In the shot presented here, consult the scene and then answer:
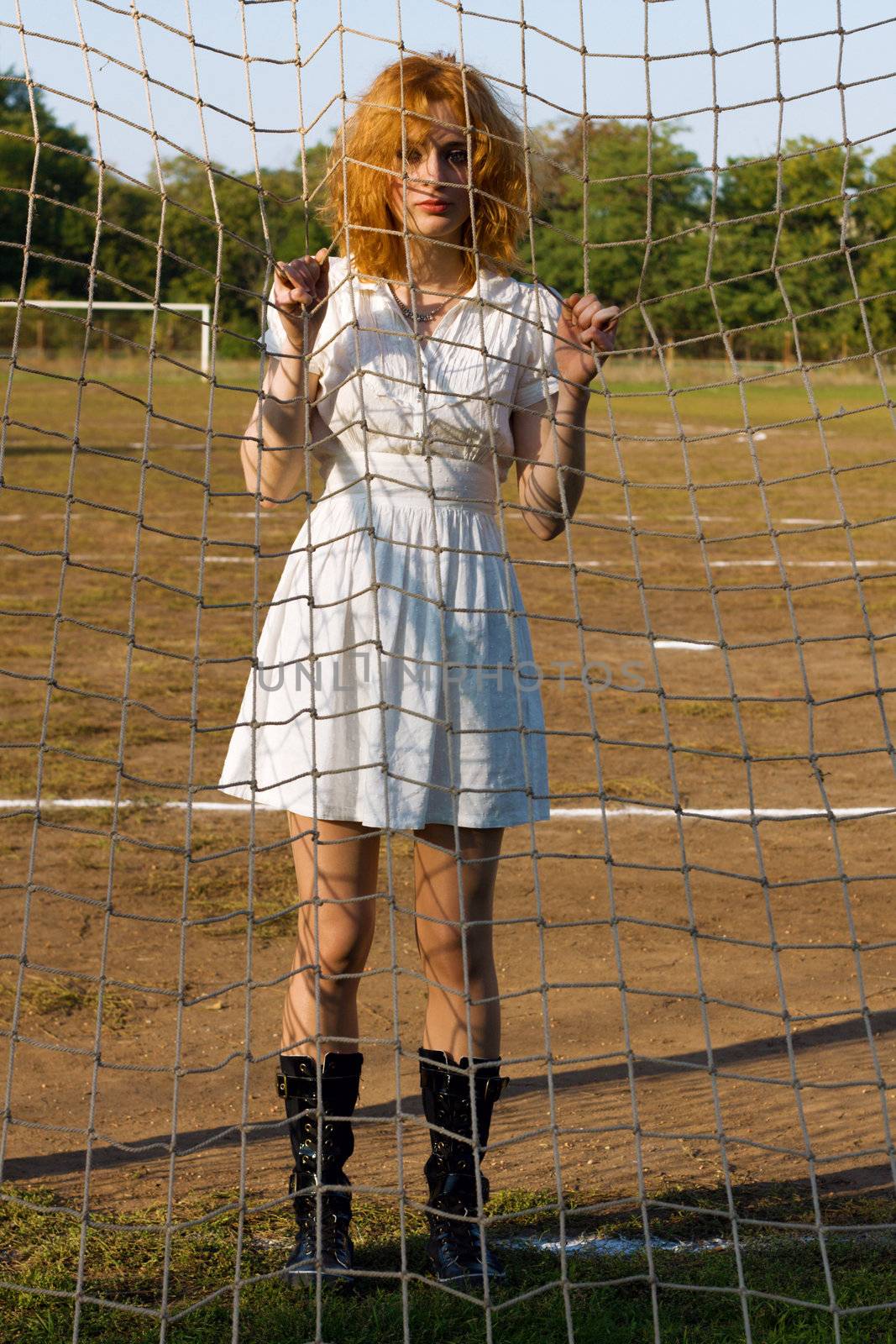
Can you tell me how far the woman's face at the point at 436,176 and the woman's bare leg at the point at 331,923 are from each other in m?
1.00

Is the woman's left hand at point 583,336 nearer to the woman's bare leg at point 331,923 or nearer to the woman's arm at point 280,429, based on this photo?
the woman's arm at point 280,429

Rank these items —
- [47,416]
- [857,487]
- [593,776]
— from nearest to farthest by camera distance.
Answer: [593,776] < [857,487] < [47,416]

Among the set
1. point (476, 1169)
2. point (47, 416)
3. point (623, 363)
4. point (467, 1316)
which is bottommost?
point (467, 1316)

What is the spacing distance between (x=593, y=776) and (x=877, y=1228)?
10.6 feet

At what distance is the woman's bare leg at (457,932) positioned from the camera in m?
2.65

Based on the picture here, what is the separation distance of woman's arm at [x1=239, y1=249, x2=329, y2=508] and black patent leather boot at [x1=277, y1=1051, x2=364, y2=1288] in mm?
972

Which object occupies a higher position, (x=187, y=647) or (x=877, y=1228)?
(x=187, y=647)

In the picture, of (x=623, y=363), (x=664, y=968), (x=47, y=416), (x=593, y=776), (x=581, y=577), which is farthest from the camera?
(x=47, y=416)

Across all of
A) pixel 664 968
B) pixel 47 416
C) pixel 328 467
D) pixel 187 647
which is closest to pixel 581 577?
pixel 187 647

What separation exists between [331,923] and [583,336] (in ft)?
3.47

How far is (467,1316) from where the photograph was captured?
258 centimetres

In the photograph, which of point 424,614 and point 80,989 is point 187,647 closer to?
point 80,989

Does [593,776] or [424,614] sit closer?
[424,614]

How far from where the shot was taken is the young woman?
2.63 m
